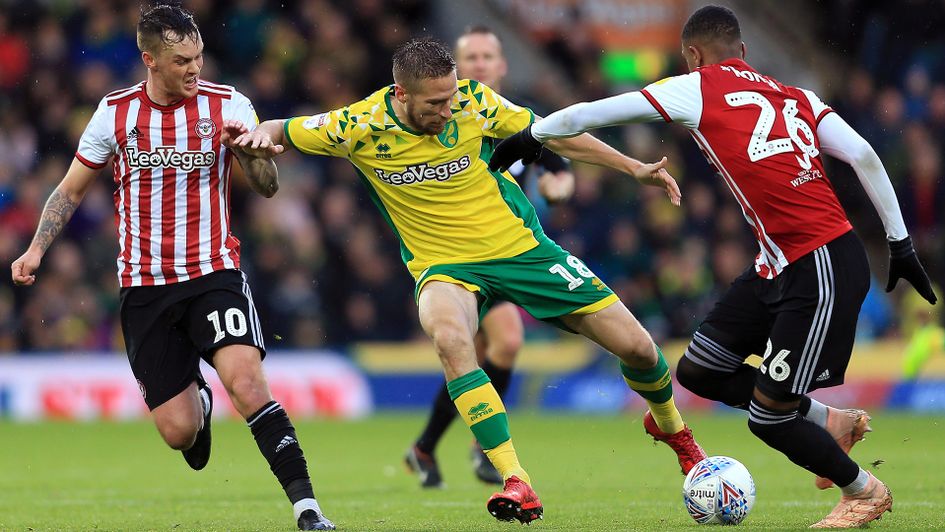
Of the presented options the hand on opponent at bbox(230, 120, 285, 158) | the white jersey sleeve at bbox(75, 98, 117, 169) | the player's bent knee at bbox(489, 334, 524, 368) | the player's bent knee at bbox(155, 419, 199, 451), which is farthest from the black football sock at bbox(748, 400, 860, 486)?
the white jersey sleeve at bbox(75, 98, 117, 169)

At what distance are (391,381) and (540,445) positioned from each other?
445 cm

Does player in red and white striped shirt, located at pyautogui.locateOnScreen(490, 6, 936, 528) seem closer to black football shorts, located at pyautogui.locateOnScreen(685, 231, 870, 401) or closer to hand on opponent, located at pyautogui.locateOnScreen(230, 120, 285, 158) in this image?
black football shorts, located at pyautogui.locateOnScreen(685, 231, 870, 401)

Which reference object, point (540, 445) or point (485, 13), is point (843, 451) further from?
point (485, 13)

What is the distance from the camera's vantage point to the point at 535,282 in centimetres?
695

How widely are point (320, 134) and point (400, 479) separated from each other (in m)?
3.49

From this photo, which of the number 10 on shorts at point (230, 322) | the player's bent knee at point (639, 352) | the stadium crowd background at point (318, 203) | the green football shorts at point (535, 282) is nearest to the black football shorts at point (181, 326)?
the number 10 on shorts at point (230, 322)

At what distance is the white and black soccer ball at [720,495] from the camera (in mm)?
6355

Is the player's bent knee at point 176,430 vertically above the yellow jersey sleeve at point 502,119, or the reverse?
the yellow jersey sleeve at point 502,119

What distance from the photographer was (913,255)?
6344 millimetres

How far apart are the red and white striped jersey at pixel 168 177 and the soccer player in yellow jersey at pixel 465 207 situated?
33 cm

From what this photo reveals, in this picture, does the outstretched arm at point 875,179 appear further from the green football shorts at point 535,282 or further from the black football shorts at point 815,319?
the green football shorts at point 535,282

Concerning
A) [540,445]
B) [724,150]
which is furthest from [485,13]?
[724,150]

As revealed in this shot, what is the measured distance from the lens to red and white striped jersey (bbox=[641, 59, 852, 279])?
6.17 metres

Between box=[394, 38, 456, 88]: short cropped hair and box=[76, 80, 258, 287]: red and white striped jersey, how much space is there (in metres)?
0.79
